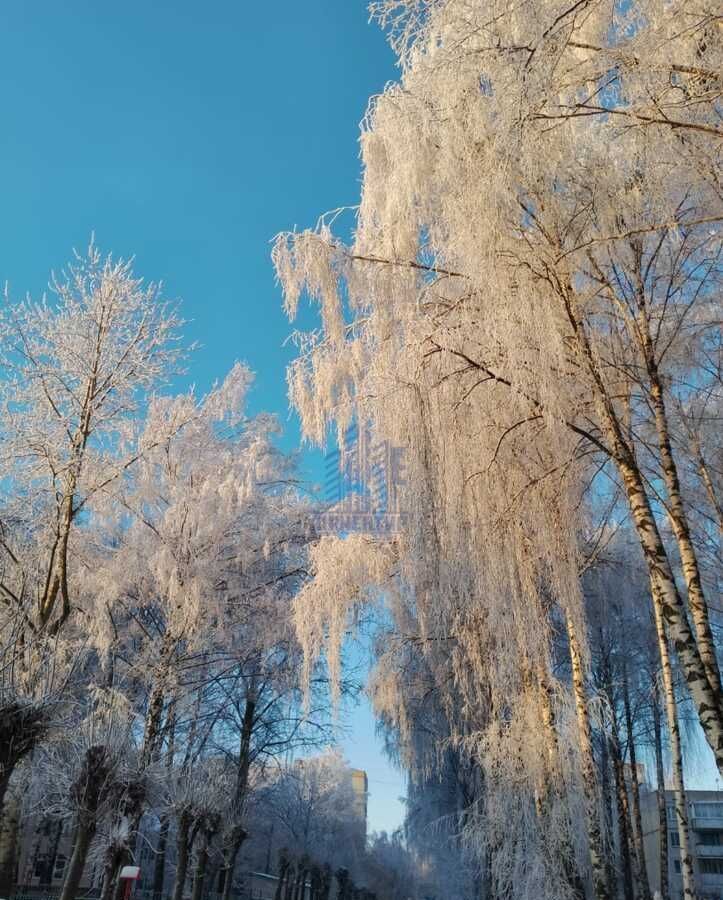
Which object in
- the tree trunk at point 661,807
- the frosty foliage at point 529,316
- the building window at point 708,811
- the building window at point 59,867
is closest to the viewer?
the frosty foliage at point 529,316

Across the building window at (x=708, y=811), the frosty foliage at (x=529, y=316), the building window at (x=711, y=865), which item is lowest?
the building window at (x=711, y=865)

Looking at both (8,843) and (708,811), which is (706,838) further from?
(8,843)

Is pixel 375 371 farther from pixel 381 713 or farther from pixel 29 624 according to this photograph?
pixel 381 713

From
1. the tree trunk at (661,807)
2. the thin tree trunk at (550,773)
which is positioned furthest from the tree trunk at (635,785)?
the thin tree trunk at (550,773)

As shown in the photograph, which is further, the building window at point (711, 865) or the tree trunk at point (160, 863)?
the building window at point (711, 865)

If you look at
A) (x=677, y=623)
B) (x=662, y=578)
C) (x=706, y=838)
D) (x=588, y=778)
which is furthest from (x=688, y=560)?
(x=706, y=838)

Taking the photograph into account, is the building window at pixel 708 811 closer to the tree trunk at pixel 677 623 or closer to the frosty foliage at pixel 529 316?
the frosty foliage at pixel 529 316

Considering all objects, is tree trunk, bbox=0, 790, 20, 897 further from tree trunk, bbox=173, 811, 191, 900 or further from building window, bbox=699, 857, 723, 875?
building window, bbox=699, 857, 723, 875

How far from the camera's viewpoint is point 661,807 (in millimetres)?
14828

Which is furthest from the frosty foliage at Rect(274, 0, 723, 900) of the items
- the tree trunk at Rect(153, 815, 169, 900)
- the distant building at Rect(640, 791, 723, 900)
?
the distant building at Rect(640, 791, 723, 900)

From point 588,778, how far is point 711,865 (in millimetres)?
45680

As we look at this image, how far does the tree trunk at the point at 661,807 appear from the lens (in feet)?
47.3

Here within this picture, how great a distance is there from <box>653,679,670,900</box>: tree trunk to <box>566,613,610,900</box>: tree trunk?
5.73 m

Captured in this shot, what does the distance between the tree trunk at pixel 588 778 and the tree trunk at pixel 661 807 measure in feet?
18.8
